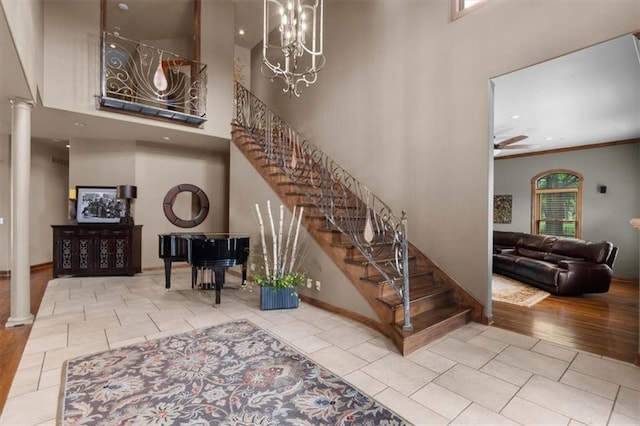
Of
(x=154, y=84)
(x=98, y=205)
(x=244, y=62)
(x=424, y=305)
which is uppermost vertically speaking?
(x=244, y=62)

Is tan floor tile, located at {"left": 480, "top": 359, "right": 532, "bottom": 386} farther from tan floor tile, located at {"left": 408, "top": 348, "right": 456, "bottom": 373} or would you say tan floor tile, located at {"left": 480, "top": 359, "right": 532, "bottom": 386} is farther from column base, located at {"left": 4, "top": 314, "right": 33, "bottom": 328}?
column base, located at {"left": 4, "top": 314, "right": 33, "bottom": 328}

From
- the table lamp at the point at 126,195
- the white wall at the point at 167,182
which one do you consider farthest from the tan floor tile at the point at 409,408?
the white wall at the point at 167,182

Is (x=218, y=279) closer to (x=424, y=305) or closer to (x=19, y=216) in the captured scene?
(x=19, y=216)

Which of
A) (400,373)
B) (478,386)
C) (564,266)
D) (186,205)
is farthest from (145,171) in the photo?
(564,266)

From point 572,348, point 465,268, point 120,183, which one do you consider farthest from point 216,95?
point 572,348

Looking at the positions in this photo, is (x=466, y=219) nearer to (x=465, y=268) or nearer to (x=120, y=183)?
(x=465, y=268)

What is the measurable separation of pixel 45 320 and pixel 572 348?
227 inches

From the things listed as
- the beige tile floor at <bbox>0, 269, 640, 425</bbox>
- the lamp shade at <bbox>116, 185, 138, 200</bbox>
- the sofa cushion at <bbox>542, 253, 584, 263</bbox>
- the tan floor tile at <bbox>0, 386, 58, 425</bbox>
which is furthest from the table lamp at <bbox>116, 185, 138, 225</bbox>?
the sofa cushion at <bbox>542, 253, 584, 263</bbox>

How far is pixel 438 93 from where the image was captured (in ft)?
13.4

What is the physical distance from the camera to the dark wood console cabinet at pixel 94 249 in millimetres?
5727

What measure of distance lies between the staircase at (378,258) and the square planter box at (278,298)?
77 centimetres

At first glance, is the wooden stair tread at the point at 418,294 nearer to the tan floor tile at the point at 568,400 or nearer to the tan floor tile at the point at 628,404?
the tan floor tile at the point at 568,400

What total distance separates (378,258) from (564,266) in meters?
3.40

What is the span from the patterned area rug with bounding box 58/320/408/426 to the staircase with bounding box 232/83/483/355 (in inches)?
38.0
